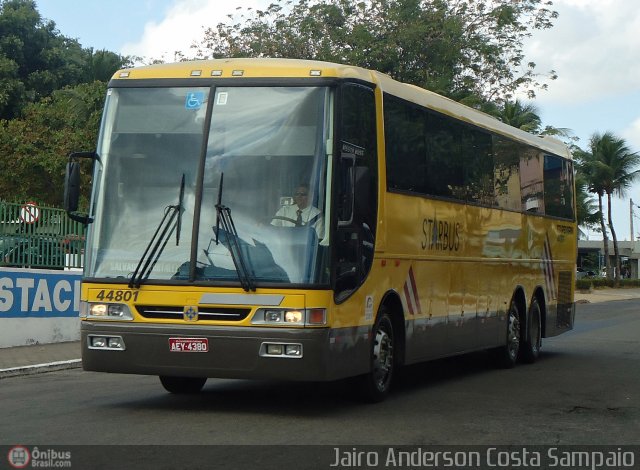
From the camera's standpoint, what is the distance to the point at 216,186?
10414mm

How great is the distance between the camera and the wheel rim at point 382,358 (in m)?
11.4

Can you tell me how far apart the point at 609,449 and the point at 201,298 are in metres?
3.82

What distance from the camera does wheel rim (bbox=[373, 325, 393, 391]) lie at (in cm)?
1142

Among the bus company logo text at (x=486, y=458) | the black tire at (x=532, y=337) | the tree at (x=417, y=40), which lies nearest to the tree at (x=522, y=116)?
the tree at (x=417, y=40)

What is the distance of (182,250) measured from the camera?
10367 mm

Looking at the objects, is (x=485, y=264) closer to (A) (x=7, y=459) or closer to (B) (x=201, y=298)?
(B) (x=201, y=298)

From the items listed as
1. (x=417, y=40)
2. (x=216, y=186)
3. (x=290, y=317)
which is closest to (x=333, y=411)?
(x=290, y=317)

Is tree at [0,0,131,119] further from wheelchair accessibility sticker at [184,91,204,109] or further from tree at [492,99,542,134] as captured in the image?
wheelchair accessibility sticker at [184,91,204,109]

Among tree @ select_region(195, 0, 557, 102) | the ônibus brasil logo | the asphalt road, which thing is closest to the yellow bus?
the asphalt road

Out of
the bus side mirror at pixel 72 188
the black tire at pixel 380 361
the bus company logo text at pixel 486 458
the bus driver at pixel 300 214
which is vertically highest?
the bus side mirror at pixel 72 188

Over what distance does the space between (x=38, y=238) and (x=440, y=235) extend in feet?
25.8

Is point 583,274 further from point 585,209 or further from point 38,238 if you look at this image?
point 38,238

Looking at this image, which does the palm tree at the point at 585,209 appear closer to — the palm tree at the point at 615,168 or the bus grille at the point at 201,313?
the palm tree at the point at 615,168

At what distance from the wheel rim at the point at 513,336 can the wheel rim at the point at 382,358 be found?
17.2ft
